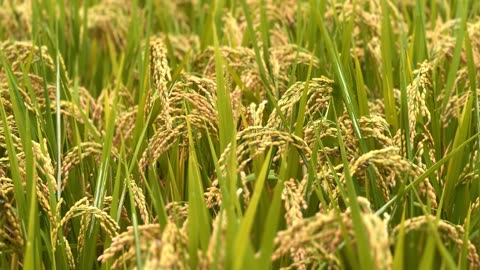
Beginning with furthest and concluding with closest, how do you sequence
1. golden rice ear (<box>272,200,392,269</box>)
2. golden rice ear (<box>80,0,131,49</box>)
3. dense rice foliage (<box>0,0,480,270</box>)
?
golden rice ear (<box>80,0,131,49</box>) → dense rice foliage (<box>0,0,480,270</box>) → golden rice ear (<box>272,200,392,269</box>)

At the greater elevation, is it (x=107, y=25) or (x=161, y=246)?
(x=107, y=25)

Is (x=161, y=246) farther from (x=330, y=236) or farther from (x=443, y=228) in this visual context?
(x=443, y=228)

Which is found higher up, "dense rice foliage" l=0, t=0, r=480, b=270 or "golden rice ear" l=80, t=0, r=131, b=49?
"golden rice ear" l=80, t=0, r=131, b=49

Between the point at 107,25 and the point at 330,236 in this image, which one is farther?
the point at 107,25

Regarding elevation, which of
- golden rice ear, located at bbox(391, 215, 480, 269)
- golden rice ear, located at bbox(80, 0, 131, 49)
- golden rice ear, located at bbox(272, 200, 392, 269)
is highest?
golden rice ear, located at bbox(80, 0, 131, 49)

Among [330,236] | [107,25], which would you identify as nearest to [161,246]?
[330,236]

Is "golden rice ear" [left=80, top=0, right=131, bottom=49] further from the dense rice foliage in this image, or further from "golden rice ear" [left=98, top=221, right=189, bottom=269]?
"golden rice ear" [left=98, top=221, right=189, bottom=269]

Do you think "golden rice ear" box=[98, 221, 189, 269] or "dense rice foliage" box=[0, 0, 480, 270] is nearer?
"golden rice ear" box=[98, 221, 189, 269]

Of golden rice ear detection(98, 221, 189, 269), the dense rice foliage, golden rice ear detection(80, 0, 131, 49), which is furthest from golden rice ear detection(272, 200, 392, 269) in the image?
golden rice ear detection(80, 0, 131, 49)
